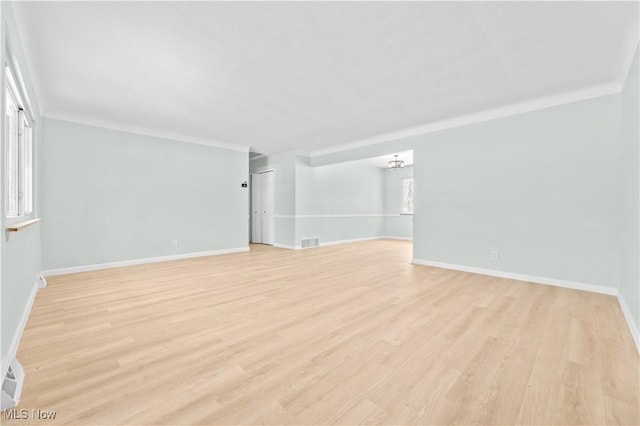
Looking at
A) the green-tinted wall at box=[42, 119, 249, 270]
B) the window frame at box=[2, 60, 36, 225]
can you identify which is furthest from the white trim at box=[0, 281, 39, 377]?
the green-tinted wall at box=[42, 119, 249, 270]

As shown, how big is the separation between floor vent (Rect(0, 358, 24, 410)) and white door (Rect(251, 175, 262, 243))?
256 inches

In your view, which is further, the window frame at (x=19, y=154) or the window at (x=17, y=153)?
the window at (x=17, y=153)

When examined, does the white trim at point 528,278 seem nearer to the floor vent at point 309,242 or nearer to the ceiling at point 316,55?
the ceiling at point 316,55

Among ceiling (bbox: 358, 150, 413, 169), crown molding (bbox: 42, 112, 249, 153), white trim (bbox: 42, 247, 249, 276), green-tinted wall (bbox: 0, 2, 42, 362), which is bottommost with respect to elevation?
white trim (bbox: 42, 247, 249, 276)

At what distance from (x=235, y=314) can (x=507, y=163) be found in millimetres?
4111

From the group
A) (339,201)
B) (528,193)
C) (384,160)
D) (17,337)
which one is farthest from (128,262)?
(384,160)

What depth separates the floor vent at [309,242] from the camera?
7.18 m

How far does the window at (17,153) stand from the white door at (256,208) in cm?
508

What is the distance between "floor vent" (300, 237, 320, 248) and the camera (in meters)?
7.18

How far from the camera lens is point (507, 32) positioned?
232cm

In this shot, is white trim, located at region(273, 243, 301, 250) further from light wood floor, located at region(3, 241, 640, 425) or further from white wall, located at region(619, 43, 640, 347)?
white wall, located at region(619, 43, 640, 347)

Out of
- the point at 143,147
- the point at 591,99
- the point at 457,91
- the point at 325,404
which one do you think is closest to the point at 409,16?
the point at 457,91

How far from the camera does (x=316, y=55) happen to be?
2.69 metres

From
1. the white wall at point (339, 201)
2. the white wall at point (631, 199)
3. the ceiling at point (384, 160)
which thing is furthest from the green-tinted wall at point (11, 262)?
the ceiling at point (384, 160)
